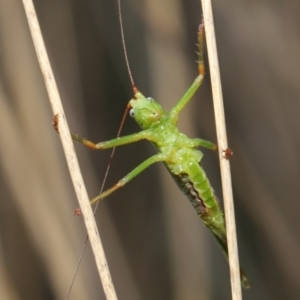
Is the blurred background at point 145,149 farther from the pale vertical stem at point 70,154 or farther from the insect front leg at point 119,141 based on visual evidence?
the pale vertical stem at point 70,154

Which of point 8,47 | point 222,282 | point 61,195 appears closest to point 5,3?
point 8,47

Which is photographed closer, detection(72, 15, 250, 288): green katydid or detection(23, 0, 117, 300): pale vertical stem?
detection(23, 0, 117, 300): pale vertical stem

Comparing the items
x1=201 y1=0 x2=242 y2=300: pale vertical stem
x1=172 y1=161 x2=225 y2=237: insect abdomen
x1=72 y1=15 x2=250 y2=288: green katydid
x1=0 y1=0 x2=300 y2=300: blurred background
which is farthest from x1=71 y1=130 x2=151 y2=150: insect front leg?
x1=0 y1=0 x2=300 y2=300: blurred background

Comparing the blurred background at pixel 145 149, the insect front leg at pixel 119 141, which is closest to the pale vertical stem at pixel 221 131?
the insect front leg at pixel 119 141

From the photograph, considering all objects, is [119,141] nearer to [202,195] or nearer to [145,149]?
[202,195]

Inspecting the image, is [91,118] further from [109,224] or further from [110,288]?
[110,288]

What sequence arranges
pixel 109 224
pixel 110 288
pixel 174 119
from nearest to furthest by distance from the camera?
pixel 110 288 → pixel 174 119 → pixel 109 224

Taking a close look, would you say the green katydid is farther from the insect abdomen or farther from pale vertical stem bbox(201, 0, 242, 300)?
pale vertical stem bbox(201, 0, 242, 300)
